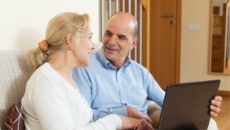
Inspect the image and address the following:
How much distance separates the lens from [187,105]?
1.41 m

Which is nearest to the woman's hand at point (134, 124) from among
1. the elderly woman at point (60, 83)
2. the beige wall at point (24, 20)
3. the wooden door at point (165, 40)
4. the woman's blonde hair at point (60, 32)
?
the elderly woman at point (60, 83)

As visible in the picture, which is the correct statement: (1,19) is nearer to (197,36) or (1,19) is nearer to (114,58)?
(114,58)

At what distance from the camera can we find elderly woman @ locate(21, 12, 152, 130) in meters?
1.22

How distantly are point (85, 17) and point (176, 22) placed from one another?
3.88 m

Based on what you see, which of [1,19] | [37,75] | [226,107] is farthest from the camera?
[226,107]

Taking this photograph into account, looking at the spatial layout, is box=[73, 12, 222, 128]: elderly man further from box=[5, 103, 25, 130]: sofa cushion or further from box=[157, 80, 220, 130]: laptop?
box=[5, 103, 25, 130]: sofa cushion

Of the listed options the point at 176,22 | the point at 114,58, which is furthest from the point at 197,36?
the point at 114,58

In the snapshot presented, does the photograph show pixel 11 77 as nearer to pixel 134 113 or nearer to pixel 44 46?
pixel 44 46

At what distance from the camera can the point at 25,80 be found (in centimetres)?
145

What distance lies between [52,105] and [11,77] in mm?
284

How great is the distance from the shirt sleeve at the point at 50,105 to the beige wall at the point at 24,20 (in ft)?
1.51

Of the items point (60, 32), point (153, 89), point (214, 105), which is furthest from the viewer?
point (153, 89)

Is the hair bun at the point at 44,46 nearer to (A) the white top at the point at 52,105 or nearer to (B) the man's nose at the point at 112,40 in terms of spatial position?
(A) the white top at the point at 52,105

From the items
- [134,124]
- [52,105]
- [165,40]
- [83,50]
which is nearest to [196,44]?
[165,40]
